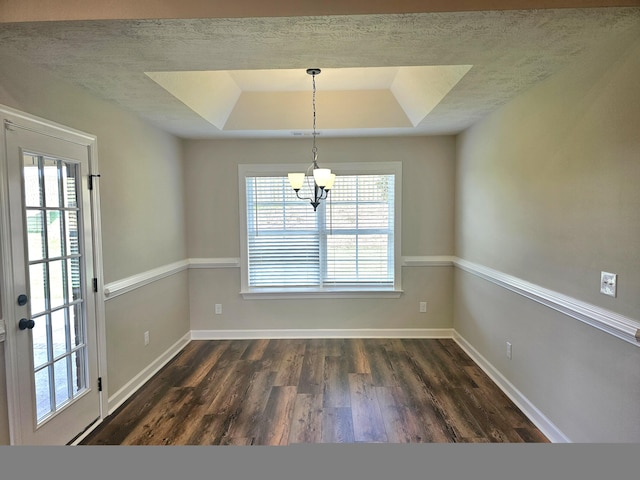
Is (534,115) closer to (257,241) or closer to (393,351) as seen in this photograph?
(393,351)

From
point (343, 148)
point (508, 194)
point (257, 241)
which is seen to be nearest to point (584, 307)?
point (508, 194)

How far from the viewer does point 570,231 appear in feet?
6.79

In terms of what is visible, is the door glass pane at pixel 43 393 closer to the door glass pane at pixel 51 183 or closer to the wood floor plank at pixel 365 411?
the door glass pane at pixel 51 183

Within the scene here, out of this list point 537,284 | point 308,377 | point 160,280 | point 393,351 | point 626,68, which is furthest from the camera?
point 393,351

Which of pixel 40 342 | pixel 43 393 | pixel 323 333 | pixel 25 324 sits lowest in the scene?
pixel 323 333

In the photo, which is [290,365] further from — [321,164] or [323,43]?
[323,43]

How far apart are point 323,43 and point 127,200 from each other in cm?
215

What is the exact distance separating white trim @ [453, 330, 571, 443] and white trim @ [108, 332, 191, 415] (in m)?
3.21

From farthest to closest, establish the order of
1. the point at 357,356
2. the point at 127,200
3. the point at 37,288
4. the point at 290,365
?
Result: the point at 357,356, the point at 290,365, the point at 127,200, the point at 37,288

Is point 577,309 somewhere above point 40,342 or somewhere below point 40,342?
above

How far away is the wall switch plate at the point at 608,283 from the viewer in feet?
5.74

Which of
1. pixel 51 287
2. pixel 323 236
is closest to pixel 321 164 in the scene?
pixel 323 236

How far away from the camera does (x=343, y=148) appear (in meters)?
3.96

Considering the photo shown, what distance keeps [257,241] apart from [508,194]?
2746 millimetres
